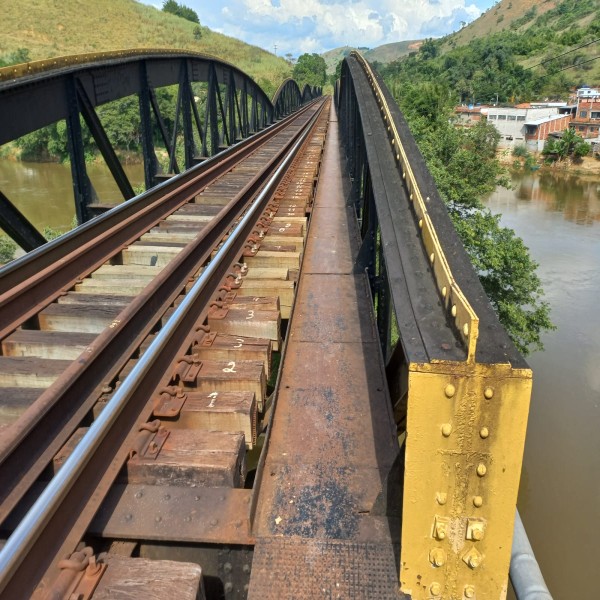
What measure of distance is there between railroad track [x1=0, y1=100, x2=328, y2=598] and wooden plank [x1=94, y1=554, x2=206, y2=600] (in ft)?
0.09

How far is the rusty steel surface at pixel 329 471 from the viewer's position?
1839 mm

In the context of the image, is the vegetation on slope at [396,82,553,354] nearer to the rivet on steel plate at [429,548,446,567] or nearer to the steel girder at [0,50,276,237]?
the steel girder at [0,50,276,237]

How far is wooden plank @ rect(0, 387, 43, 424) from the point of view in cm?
274

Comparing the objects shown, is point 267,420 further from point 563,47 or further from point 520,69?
point 563,47

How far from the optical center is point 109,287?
14.8 ft

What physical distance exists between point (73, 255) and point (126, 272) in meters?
0.47

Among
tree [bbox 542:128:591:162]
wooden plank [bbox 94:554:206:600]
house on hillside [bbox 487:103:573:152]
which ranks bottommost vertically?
tree [bbox 542:128:591:162]

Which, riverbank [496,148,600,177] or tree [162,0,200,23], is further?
tree [162,0,200,23]

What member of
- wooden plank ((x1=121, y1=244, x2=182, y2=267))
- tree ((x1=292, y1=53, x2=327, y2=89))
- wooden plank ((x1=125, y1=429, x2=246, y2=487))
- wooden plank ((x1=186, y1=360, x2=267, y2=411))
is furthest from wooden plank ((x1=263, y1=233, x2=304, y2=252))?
tree ((x1=292, y1=53, x2=327, y2=89))

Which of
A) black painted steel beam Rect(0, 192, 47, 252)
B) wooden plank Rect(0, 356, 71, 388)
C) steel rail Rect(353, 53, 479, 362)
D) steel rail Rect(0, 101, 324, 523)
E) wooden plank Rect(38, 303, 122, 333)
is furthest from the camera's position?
black painted steel beam Rect(0, 192, 47, 252)

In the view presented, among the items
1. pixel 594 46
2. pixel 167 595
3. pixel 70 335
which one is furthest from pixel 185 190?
pixel 594 46

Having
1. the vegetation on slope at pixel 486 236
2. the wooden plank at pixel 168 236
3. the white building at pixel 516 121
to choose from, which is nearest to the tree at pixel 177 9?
the white building at pixel 516 121

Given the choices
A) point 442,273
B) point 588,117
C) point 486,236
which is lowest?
point 486,236

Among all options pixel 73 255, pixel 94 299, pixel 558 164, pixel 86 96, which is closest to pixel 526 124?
pixel 558 164
